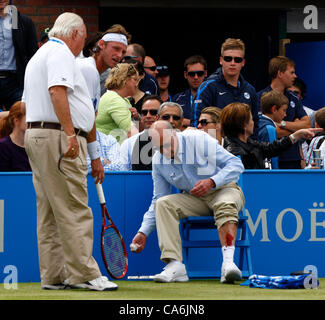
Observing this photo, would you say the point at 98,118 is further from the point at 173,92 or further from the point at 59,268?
the point at 173,92

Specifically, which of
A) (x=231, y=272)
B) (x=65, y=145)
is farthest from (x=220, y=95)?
(x=65, y=145)

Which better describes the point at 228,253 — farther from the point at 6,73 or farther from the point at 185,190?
the point at 6,73

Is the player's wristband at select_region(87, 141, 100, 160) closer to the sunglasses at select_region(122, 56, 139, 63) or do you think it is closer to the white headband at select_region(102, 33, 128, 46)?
the white headband at select_region(102, 33, 128, 46)

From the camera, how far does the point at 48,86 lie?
676 centimetres

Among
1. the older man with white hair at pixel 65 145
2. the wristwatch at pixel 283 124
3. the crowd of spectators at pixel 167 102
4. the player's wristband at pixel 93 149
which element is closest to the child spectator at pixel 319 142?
the crowd of spectators at pixel 167 102

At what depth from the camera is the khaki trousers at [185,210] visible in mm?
7805

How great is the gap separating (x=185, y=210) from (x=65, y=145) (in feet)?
5.22

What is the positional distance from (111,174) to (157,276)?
1.06 metres

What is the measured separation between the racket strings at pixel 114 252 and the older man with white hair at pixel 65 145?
0.58 m

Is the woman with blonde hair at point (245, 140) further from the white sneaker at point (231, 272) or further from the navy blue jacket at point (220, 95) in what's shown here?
A: the white sneaker at point (231, 272)

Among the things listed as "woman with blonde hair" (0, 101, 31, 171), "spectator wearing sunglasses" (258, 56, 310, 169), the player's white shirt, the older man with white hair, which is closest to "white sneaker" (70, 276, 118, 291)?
the older man with white hair

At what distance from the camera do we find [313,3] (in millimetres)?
13641

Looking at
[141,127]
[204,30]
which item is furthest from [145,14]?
[141,127]

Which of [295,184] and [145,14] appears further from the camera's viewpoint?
[145,14]
